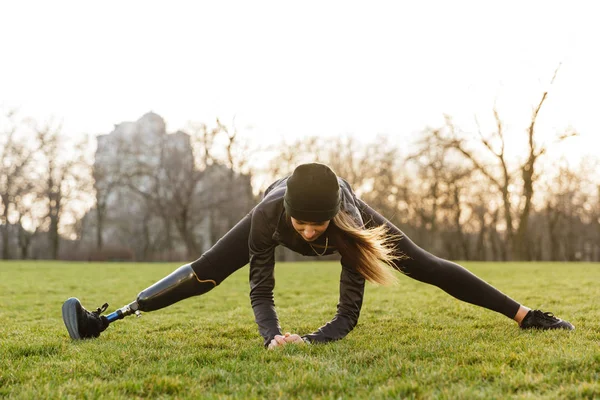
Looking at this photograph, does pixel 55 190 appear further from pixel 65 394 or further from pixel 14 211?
pixel 65 394

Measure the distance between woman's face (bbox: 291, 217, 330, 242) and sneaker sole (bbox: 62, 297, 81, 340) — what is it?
1.97 m

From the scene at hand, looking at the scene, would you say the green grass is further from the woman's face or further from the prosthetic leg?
the woman's face

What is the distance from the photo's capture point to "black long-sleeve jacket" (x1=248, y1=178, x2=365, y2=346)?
12.7 feet

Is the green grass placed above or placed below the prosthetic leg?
below

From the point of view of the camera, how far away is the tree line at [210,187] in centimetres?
4166

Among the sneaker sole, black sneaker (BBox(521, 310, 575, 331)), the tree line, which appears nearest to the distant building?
the tree line

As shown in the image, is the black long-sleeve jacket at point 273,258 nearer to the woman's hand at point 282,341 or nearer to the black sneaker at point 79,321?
the woman's hand at point 282,341

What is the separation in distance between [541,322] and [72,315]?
373 centimetres

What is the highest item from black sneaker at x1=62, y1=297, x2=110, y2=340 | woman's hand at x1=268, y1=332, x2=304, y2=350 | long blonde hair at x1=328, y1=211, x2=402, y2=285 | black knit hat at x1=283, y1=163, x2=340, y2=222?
black knit hat at x1=283, y1=163, x2=340, y2=222

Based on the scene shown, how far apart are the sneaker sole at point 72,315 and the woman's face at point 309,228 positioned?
1975 mm

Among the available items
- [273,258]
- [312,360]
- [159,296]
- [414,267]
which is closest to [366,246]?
[414,267]

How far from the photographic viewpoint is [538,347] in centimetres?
346

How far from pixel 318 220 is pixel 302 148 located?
4326 cm

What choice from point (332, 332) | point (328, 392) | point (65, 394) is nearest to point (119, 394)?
point (65, 394)
